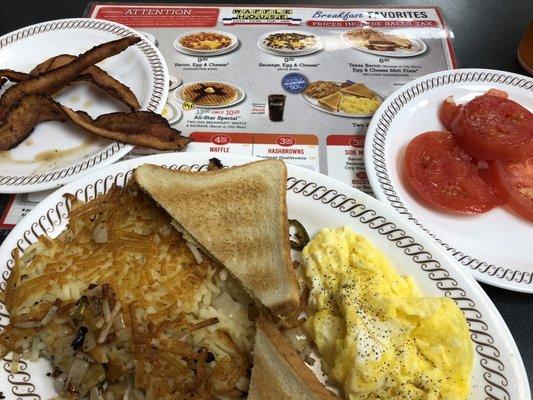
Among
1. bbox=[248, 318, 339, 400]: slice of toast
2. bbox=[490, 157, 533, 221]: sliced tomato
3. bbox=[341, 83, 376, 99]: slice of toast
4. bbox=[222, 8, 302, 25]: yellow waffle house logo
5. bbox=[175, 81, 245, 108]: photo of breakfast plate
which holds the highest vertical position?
bbox=[222, 8, 302, 25]: yellow waffle house logo

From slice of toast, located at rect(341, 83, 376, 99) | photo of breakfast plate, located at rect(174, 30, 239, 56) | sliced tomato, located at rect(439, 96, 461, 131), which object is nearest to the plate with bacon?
photo of breakfast plate, located at rect(174, 30, 239, 56)

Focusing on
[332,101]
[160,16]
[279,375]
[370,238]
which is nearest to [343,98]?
[332,101]

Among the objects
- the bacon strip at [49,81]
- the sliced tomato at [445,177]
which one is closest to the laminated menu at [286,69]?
the sliced tomato at [445,177]

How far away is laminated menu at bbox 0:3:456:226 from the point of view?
277cm

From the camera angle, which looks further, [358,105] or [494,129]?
[358,105]

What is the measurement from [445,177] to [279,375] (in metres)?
1.37

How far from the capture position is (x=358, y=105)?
296 centimetres

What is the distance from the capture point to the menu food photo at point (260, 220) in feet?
5.63

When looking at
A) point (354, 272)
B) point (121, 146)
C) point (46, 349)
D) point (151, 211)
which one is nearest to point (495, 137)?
point (354, 272)

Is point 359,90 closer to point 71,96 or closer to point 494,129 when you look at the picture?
point 494,129

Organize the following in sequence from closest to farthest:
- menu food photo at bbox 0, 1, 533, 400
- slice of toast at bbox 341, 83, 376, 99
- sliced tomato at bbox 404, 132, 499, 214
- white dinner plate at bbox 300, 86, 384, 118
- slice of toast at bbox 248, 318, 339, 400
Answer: slice of toast at bbox 248, 318, 339, 400 → menu food photo at bbox 0, 1, 533, 400 → sliced tomato at bbox 404, 132, 499, 214 → white dinner plate at bbox 300, 86, 384, 118 → slice of toast at bbox 341, 83, 376, 99

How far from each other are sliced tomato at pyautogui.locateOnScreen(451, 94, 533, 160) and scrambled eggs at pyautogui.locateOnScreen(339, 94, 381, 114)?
515 mm

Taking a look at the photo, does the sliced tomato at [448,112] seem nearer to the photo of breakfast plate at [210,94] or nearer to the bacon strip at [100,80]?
the photo of breakfast plate at [210,94]

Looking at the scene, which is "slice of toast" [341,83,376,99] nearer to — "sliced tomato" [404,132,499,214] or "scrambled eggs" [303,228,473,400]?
"sliced tomato" [404,132,499,214]
